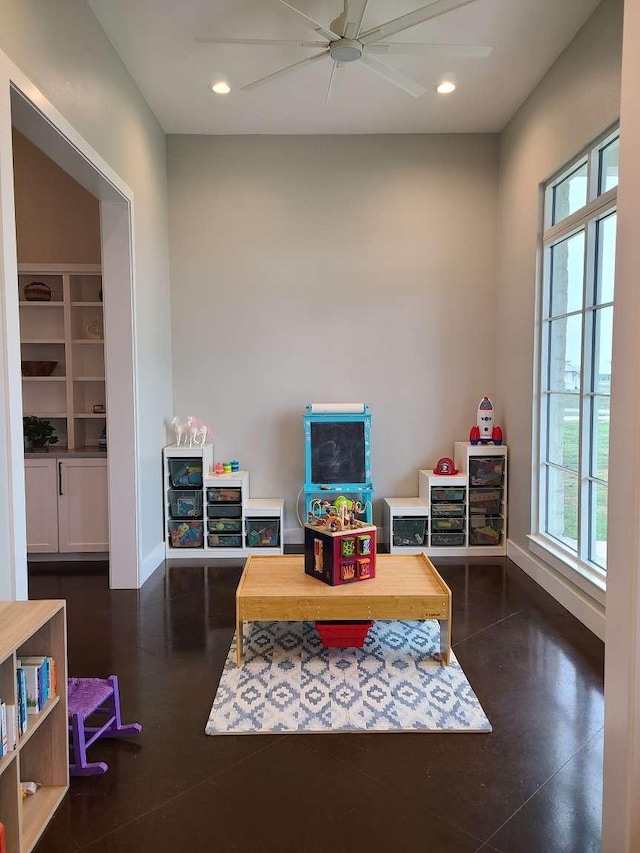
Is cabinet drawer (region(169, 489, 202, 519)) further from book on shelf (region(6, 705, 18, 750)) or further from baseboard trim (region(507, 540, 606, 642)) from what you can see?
book on shelf (region(6, 705, 18, 750))

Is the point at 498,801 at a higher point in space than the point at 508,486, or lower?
lower

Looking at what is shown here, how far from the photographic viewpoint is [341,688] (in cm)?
274

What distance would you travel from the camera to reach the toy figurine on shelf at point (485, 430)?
4965mm

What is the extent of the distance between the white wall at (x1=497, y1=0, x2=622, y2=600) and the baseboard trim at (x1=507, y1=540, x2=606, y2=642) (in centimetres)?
11

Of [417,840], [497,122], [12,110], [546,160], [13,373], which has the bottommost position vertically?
[417,840]

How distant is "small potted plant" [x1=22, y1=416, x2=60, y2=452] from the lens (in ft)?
15.4

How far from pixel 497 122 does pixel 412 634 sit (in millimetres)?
4117

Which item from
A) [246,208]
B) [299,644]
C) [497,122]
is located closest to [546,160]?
[497,122]

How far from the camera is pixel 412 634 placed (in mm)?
3344

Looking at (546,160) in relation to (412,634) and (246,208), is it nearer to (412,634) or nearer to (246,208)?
(246,208)

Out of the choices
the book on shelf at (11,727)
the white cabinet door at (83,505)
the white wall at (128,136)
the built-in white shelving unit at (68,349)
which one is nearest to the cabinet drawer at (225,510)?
the white wall at (128,136)

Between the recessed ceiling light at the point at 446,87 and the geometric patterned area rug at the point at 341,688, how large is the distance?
3720mm

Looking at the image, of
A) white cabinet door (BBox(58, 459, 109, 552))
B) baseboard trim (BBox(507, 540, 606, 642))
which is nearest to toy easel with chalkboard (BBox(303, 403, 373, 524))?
baseboard trim (BBox(507, 540, 606, 642))

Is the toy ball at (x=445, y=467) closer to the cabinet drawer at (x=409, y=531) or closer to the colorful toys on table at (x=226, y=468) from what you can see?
the cabinet drawer at (x=409, y=531)
